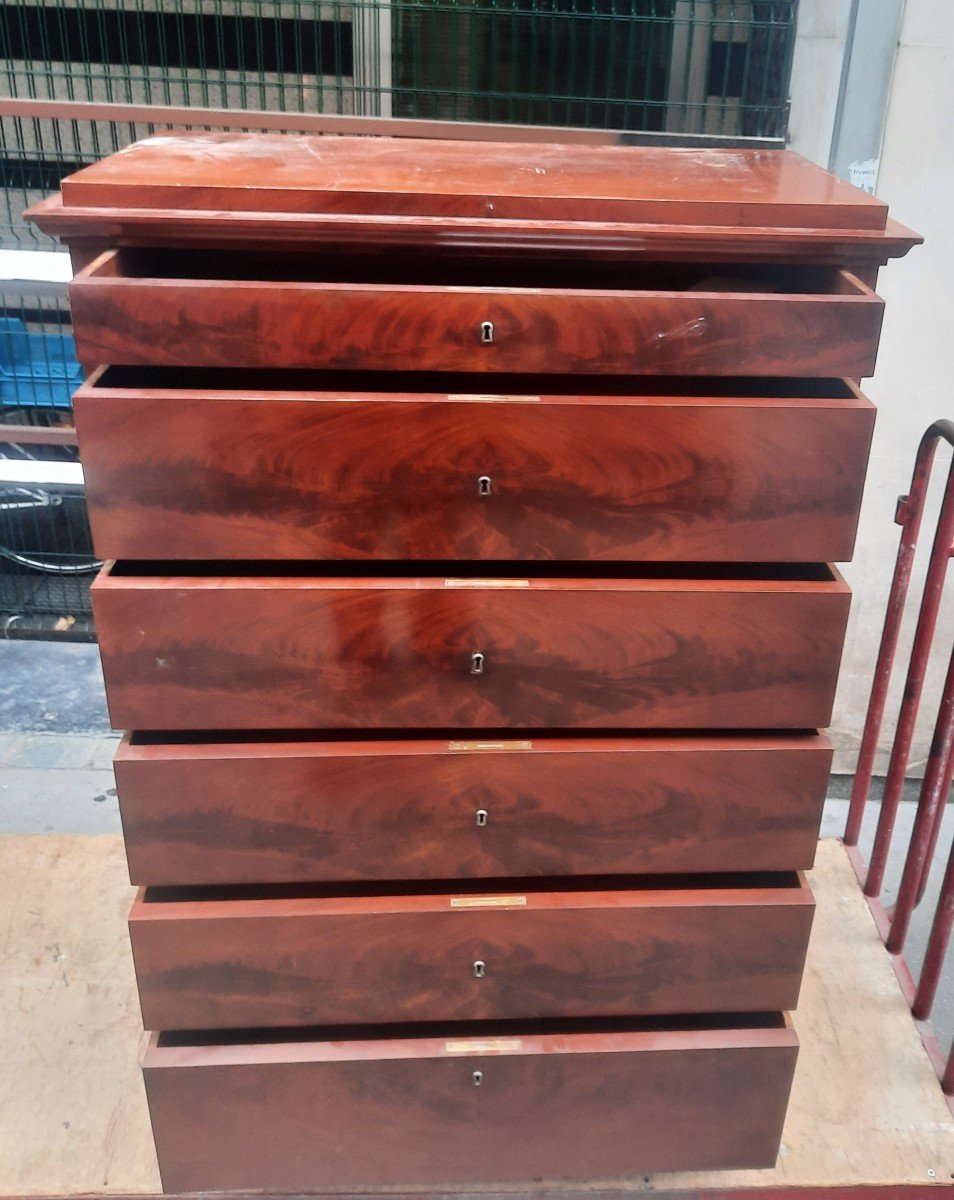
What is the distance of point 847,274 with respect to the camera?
3.58ft

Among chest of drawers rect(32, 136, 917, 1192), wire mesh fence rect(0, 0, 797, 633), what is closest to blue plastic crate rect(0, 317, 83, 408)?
wire mesh fence rect(0, 0, 797, 633)

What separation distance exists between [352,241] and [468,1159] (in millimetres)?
1064

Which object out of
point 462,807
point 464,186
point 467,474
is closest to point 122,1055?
point 462,807

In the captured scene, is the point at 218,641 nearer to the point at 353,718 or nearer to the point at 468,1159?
the point at 353,718

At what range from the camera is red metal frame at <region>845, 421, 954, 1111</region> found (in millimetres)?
1462

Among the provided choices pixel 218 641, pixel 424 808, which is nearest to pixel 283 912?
pixel 424 808

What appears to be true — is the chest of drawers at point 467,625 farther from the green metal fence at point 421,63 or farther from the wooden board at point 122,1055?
the green metal fence at point 421,63

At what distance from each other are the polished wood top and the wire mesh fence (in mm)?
1238

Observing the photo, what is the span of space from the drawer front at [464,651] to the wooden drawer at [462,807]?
0.03m

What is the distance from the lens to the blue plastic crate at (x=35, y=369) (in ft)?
9.20

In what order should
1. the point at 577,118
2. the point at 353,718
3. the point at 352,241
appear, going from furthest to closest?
the point at 577,118 → the point at 353,718 → the point at 352,241

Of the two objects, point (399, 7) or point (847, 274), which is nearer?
point (847, 274)

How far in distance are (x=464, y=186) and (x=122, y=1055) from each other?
47.2 inches

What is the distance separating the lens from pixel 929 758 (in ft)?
4.88
